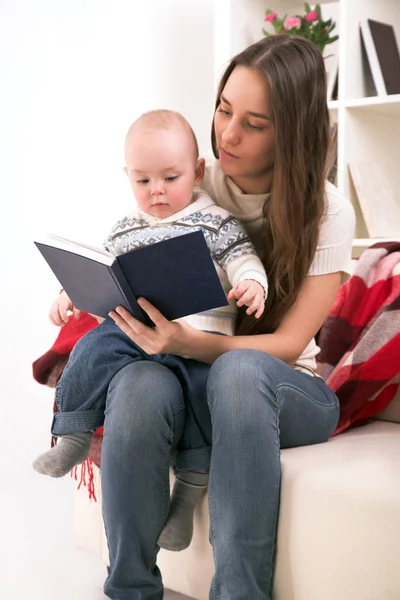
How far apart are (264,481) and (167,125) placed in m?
0.69

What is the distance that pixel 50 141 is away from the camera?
2.96 m

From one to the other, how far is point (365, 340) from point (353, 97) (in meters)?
1.24

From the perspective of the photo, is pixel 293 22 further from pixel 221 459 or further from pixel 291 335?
pixel 221 459

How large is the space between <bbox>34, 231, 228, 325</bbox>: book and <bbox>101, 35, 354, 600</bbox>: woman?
0.04 m

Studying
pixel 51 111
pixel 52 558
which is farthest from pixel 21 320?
pixel 52 558

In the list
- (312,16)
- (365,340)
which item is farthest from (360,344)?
(312,16)

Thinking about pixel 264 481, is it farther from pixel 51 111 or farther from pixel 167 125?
pixel 51 111

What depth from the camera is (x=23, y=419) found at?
9.82 feet

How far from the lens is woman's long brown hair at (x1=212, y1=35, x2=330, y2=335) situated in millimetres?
1578

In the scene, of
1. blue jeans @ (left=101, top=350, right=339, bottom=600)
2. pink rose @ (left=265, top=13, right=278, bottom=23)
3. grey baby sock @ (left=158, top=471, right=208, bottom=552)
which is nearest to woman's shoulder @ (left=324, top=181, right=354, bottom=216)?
blue jeans @ (left=101, top=350, right=339, bottom=600)

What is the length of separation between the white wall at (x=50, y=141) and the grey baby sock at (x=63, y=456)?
118 centimetres

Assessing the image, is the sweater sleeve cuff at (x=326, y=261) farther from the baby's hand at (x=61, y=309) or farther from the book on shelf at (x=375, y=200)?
the book on shelf at (x=375, y=200)

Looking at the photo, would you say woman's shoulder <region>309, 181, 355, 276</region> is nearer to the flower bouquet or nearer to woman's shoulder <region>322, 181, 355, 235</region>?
woman's shoulder <region>322, 181, 355, 235</region>

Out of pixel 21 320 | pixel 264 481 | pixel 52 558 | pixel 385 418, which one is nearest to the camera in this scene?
pixel 264 481
